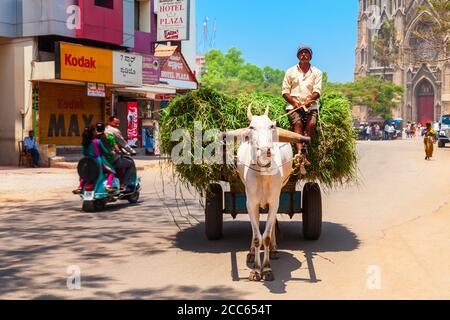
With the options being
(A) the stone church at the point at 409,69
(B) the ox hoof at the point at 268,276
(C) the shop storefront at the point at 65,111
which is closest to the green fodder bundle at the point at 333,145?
(B) the ox hoof at the point at 268,276

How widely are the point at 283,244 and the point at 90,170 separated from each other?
5051 mm

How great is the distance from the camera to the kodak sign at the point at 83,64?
2445 centimetres

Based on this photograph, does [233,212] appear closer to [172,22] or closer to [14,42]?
[14,42]

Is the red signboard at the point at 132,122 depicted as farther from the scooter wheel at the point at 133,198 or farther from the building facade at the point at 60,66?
the scooter wheel at the point at 133,198

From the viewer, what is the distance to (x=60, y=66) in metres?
24.4

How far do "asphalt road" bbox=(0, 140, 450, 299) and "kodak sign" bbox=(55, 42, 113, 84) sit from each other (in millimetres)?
11681

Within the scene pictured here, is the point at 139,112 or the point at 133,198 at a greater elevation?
the point at 139,112

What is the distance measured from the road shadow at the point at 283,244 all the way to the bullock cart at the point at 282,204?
0.22m

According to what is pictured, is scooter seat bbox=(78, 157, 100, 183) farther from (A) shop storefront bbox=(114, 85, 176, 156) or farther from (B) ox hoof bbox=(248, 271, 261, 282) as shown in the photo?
(A) shop storefront bbox=(114, 85, 176, 156)

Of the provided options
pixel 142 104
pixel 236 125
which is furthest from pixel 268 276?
pixel 142 104

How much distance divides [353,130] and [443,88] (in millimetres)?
87577

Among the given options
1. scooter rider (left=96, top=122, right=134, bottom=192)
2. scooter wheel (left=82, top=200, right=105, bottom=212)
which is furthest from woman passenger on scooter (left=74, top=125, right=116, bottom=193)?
scooter wheel (left=82, top=200, right=105, bottom=212)

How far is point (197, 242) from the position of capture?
859 cm

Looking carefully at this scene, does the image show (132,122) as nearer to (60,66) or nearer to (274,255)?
(60,66)
